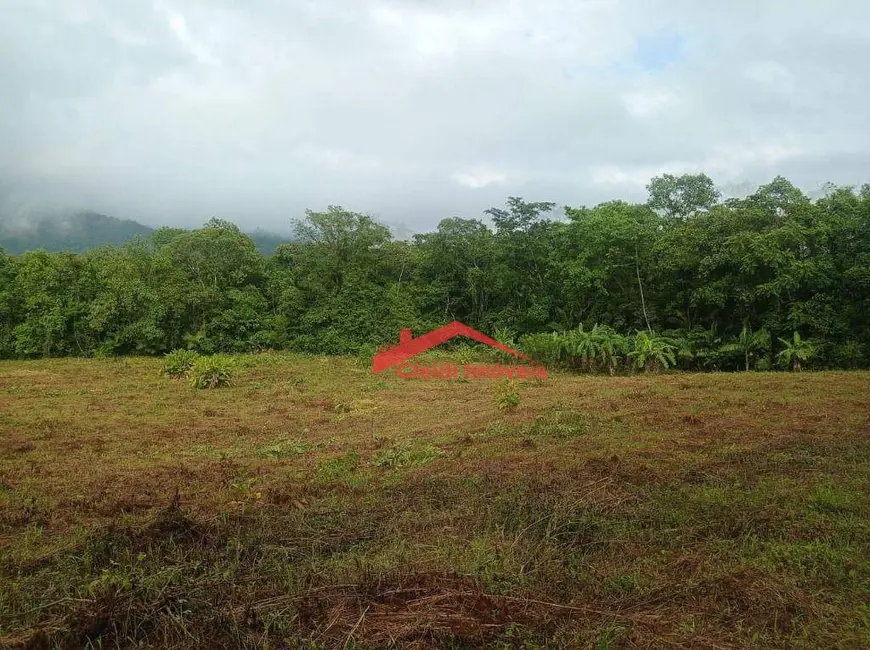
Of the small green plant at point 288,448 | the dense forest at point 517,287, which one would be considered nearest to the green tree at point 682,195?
the dense forest at point 517,287

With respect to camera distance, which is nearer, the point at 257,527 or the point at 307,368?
the point at 257,527

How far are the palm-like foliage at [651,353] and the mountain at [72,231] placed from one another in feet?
378

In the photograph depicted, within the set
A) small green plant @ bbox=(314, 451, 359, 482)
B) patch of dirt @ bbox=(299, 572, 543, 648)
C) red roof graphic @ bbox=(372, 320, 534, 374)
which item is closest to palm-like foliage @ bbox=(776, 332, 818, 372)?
red roof graphic @ bbox=(372, 320, 534, 374)

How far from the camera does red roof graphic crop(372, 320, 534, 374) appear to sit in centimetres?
2152

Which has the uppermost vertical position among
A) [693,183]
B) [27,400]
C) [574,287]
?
[693,183]

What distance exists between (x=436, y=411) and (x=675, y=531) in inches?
309

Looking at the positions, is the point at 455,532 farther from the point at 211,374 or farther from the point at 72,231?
the point at 72,231

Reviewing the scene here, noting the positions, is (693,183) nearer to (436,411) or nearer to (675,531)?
(436,411)

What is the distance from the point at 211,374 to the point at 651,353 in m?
14.4

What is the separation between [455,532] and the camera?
4.43 meters

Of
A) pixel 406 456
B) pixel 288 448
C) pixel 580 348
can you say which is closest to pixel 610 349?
Result: pixel 580 348

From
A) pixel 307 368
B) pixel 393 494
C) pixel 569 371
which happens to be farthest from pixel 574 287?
pixel 393 494

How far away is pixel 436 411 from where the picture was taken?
11.9 meters

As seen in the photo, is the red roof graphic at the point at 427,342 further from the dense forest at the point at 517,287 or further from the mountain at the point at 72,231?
the mountain at the point at 72,231
